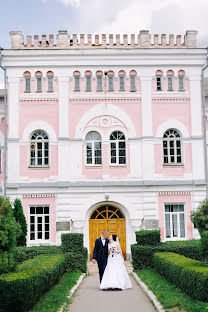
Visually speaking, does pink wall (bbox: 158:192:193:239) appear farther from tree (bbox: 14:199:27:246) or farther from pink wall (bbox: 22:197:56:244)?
tree (bbox: 14:199:27:246)

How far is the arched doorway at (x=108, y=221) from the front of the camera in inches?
821

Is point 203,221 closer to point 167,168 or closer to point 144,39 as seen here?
point 167,168

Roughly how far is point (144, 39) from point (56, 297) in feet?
46.9

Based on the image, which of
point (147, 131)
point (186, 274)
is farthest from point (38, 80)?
point (186, 274)

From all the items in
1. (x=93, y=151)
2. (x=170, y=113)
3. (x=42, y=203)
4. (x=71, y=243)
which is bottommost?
(x=71, y=243)

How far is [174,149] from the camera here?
2117 centimetres

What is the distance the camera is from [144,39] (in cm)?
2147

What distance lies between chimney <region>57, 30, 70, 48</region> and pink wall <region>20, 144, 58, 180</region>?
5146 mm

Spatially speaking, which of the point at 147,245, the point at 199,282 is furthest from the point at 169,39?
the point at 199,282

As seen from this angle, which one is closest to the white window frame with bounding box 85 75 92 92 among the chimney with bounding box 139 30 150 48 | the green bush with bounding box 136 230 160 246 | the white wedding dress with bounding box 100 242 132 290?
the chimney with bounding box 139 30 150 48

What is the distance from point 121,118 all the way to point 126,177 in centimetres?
287

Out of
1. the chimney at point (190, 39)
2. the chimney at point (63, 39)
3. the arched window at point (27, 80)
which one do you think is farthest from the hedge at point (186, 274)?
the chimney at point (63, 39)

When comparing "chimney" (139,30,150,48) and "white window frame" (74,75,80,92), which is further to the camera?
"chimney" (139,30,150,48)

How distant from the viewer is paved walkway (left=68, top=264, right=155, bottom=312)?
10.3 m
